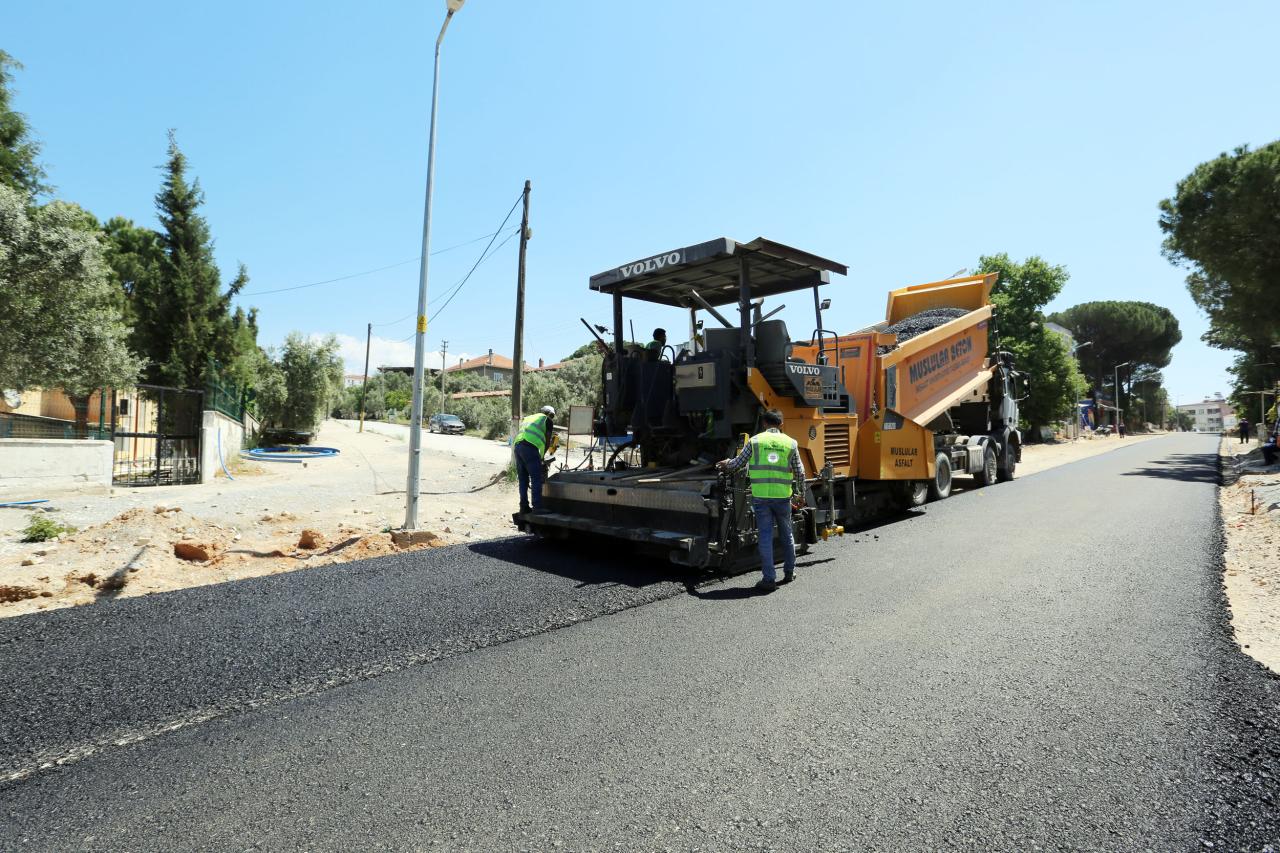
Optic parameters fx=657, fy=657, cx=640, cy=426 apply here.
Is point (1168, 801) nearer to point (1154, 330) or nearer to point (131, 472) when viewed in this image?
point (131, 472)

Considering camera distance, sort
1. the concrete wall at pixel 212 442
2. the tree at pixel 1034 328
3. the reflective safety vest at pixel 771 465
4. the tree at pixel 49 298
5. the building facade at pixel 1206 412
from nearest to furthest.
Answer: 1. the reflective safety vest at pixel 771 465
2. the tree at pixel 49 298
3. the concrete wall at pixel 212 442
4. the tree at pixel 1034 328
5. the building facade at pixel 1206 412

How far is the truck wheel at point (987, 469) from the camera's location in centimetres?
1159

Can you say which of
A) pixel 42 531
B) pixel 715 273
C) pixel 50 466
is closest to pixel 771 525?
pixel 715 273

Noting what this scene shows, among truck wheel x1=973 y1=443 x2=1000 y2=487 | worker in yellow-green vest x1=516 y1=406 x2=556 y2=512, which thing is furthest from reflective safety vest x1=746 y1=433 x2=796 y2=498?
truck wheel x1=973 y1=443 x2=1000 y2=487

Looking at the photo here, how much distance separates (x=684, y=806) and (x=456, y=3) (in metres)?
8.94

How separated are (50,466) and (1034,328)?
109 ft

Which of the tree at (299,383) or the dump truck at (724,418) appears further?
the tree at (299,383)

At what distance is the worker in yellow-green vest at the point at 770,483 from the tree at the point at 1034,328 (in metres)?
26.5

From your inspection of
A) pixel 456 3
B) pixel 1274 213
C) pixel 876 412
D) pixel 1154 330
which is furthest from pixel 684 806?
pixel 1154 330

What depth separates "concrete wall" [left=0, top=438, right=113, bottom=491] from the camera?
926cm

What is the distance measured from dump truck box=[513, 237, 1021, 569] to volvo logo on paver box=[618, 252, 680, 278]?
1 centimetres

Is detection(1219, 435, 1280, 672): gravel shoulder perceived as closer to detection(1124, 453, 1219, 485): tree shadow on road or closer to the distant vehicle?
detection(1124, 453, 1219, 485): tree shadow on road

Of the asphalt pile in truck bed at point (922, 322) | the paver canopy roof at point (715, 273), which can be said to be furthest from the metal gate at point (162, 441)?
the asphalt pile in truck bed at point (922, 322)

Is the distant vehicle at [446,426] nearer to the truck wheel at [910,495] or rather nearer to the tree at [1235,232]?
the truck wheel at [910,495]
